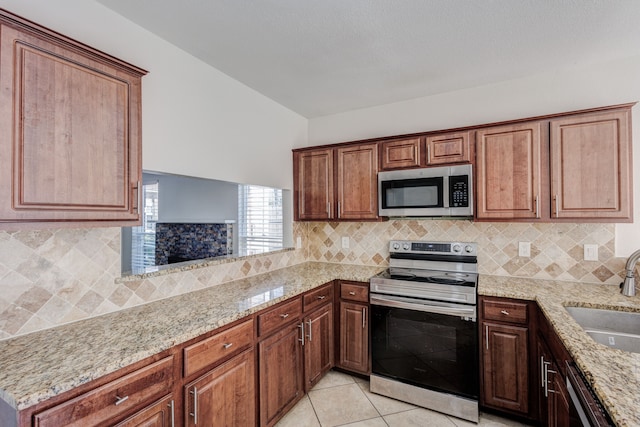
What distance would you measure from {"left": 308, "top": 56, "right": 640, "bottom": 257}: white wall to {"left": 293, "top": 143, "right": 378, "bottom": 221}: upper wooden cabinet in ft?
1.48

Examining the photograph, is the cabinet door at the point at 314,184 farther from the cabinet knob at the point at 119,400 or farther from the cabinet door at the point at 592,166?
the cabinet knob at the point at 119,400

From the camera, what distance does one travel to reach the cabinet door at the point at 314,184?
301 cm

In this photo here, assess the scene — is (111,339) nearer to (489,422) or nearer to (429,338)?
(429,338)

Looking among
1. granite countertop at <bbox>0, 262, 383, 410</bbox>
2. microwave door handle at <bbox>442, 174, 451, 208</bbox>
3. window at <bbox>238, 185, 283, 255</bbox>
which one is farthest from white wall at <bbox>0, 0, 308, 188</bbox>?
microwave door handle at <bbox>442, 174, 451, 208</bbox>

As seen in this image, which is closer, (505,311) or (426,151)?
(505,311)

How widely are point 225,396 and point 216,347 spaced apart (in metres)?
0.29

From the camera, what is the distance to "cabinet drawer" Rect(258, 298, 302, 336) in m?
1.91

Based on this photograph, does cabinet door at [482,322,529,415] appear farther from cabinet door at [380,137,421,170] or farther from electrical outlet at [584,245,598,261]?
cabinet door at [380,137,421,170]

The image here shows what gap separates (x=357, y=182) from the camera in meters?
2.87

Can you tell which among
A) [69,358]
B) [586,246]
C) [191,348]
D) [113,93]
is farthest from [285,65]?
[586,246]

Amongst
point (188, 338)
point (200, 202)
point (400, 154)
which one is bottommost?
point (188, 338)

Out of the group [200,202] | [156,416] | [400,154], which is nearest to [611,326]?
[400,154]

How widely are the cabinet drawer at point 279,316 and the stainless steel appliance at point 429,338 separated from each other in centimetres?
67

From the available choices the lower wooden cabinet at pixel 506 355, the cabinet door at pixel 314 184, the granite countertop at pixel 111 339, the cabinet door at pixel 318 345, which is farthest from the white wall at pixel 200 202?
the lower wooden cabinet at pixel 506 355
